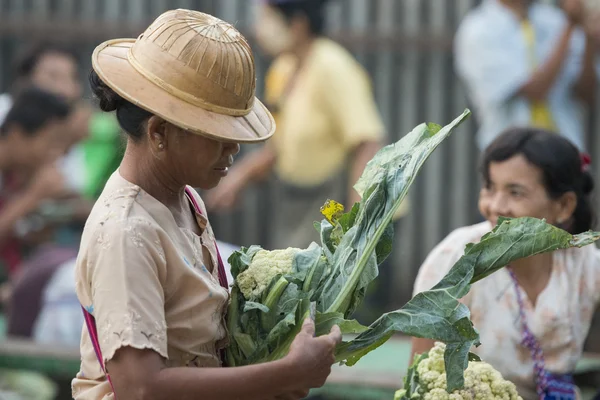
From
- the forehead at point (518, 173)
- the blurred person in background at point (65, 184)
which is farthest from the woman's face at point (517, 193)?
the blurred person in background at point (65, 184)

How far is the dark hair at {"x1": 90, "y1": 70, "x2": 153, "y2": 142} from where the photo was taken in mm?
2625

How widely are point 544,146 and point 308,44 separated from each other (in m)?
3.33

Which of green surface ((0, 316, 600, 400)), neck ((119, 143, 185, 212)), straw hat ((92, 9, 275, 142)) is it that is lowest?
green surface ((0, 316, 600, 400))

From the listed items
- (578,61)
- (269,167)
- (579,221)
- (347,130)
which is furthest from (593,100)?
(579,221)

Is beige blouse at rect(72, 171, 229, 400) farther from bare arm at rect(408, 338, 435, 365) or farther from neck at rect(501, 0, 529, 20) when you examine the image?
neck at rect(501, 0, 529, 20)

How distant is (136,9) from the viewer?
28.7ft

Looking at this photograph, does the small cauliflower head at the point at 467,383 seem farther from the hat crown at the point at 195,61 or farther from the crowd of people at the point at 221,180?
the hat crown at the point at 195,61

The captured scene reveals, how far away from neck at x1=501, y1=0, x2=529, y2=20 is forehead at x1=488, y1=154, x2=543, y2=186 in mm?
3060

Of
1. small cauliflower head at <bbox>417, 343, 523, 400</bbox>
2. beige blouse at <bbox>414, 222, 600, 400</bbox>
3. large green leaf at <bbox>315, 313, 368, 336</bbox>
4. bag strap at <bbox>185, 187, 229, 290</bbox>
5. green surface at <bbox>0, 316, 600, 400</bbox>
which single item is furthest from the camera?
green surface at <bbox>0, 316, 600, 400</bbox>

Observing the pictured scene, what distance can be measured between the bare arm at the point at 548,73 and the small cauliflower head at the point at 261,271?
4007mm

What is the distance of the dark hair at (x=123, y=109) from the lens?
8.61 feet

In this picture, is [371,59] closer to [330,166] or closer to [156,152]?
[330,166]

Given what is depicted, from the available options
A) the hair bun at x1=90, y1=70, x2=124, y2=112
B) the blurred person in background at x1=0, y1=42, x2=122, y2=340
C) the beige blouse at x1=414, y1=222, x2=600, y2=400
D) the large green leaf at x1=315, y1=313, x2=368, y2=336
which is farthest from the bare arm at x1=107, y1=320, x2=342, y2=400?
the blurred person in background at x1=0, y1=42, x2=122, y2=340

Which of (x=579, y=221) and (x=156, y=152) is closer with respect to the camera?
(x=156, y=152)
